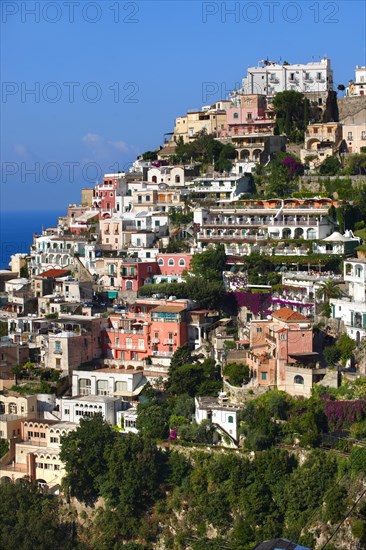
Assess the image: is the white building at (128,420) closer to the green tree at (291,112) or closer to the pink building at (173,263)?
the pink building at (173,263)

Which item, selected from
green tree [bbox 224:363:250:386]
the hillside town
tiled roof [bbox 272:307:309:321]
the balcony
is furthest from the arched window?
tiled roof [bbox 272:307:309:321]

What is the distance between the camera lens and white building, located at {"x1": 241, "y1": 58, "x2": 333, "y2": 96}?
55875 millimetres

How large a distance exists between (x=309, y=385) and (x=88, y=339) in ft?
28.8

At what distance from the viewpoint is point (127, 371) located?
39844 millimetres

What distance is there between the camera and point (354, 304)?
37.5 m

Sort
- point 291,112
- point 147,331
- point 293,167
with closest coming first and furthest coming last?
point 147,331 < point 293,167 < point 291,112

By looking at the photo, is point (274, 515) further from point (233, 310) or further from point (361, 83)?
point (361, 83)

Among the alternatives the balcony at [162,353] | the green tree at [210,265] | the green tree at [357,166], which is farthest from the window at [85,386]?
the green tree at [357,166]

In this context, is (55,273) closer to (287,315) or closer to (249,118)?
(249,118)

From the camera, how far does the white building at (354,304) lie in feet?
122

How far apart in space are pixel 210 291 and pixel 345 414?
30.0 feet

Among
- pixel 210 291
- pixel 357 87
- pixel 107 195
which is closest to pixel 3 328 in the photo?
pixel 210 291

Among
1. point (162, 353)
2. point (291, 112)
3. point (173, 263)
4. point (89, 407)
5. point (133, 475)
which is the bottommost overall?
point (133, 475)

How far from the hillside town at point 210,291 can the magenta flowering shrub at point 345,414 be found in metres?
0.14
